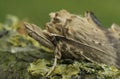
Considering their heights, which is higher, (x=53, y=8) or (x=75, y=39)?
(x=53, y=8)

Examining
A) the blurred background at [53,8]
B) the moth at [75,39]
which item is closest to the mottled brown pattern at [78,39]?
the moth at [75,39]

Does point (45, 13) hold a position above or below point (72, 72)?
above

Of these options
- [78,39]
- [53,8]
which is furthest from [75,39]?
[53,8]

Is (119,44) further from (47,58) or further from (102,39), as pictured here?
(47,58)

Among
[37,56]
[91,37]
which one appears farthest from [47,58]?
[91,37]

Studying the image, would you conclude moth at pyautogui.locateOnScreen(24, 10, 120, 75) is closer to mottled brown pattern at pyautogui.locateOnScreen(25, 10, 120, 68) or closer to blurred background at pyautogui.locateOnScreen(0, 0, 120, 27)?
mottled brown pattern at pyautogui.locateOnScreen(25, 10, 120, 68)

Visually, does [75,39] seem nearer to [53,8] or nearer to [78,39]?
[78,39]
